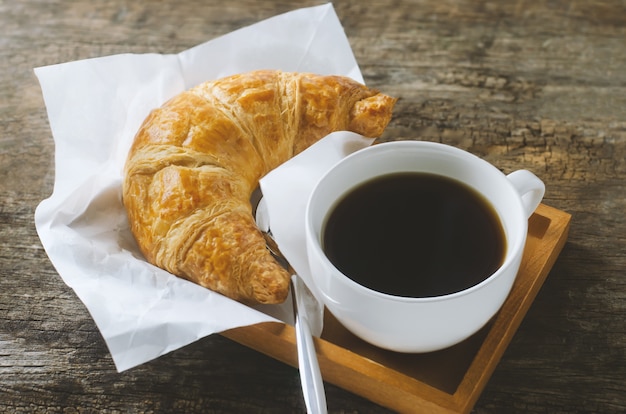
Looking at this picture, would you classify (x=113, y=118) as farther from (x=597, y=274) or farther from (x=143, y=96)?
(x=597, y=274)

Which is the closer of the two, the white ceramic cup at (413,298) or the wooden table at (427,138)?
the white ceramic cup at (413,298)

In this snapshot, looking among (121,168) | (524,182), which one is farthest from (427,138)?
(121,168)

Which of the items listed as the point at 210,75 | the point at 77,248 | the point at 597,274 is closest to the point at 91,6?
the point at 210,75

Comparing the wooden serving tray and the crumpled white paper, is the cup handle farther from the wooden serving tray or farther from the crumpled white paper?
the crumpled white paper

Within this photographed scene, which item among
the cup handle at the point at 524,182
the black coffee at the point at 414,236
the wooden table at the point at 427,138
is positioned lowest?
the wooden table at the point at 427,138

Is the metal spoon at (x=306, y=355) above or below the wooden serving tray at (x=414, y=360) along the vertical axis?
above

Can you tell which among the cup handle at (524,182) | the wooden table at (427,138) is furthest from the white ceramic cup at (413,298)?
the wooden table at (427,138)

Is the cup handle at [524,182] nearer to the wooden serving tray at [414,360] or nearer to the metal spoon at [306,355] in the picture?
the wooden serving tray at [414,360]

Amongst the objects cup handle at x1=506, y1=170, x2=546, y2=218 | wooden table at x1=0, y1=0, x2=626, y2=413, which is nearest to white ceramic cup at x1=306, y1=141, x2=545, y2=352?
cup handle at x1=506, y1=170, x2=546, y2=218

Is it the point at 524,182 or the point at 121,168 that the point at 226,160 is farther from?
the point at 524,182
